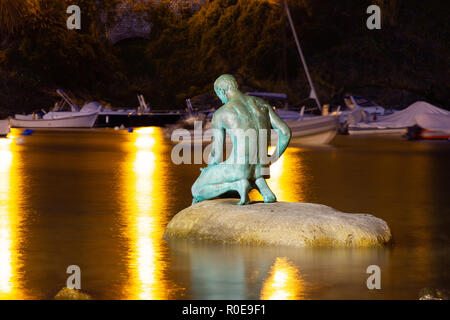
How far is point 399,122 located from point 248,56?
2311 cm

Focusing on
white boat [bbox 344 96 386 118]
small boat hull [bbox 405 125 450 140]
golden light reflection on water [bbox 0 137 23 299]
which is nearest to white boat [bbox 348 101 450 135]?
small boat hull [bbox 405 125 450 140]

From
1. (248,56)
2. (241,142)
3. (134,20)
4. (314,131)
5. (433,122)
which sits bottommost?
(433,122)

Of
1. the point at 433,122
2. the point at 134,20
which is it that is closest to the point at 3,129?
the point at 433,122

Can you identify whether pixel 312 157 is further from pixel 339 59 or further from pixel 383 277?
pixel 339 59

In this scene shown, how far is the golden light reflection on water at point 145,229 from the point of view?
27.3 ft

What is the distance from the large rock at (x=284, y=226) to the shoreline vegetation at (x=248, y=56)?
52.2m

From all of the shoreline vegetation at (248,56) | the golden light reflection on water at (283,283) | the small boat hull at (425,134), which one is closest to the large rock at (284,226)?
the golden light reflection on water at (283,283)

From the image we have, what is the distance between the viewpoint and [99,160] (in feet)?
83.0

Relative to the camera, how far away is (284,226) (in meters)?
10.2

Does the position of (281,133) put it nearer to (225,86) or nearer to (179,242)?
(225,86)

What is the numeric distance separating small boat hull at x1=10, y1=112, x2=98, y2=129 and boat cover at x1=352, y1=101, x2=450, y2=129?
55.3 ft

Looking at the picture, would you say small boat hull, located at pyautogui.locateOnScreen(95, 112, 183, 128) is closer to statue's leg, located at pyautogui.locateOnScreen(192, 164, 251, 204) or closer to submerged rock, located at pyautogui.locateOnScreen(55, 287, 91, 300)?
statue's leg, located at pyautogui.locateOnScreen(192, 164, 251, 204)

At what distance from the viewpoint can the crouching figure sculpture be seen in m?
11.1
